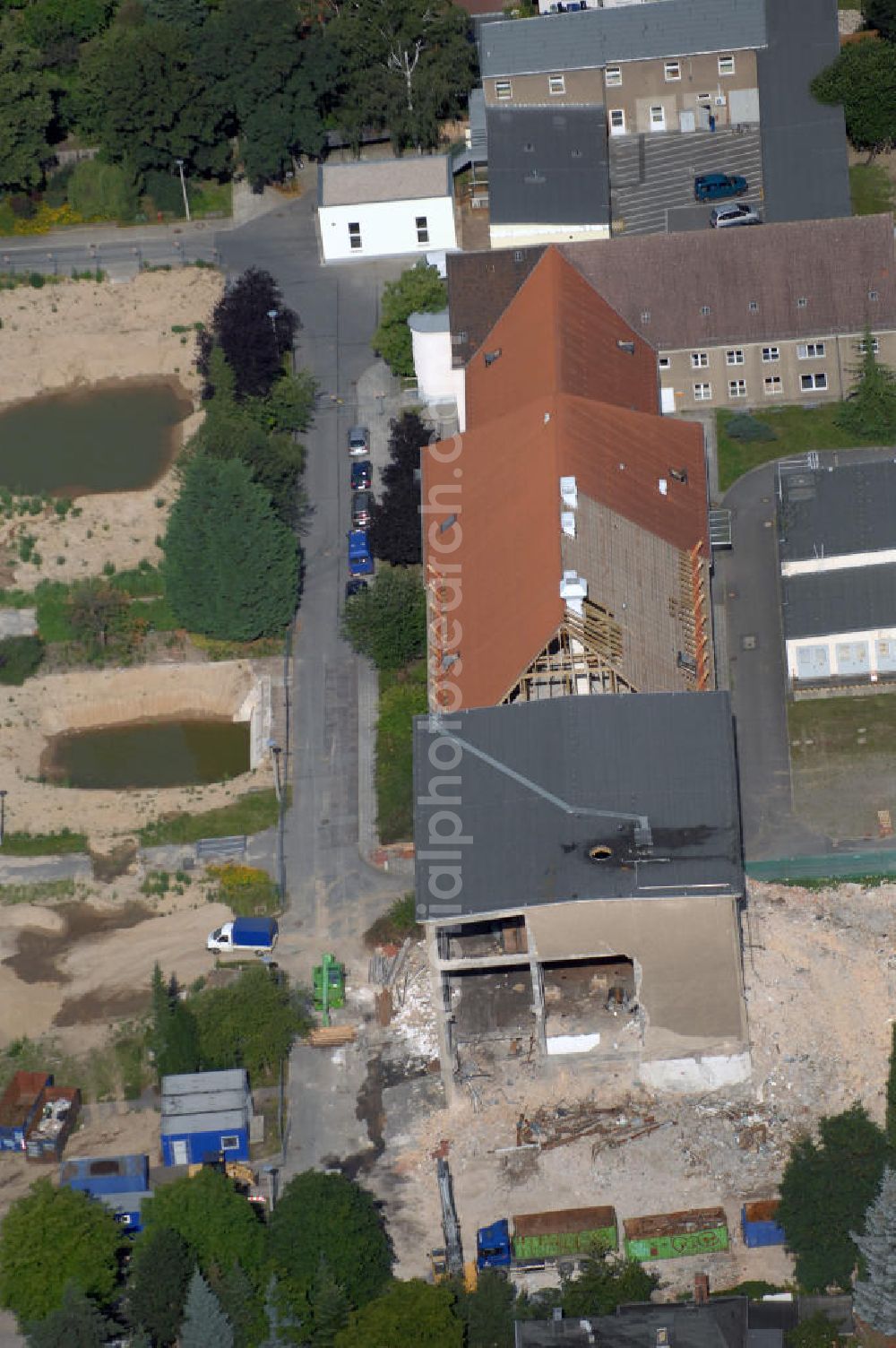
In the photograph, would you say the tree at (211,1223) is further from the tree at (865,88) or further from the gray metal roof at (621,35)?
the tree at (865,88)

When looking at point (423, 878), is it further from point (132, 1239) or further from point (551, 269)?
point (551, 269)

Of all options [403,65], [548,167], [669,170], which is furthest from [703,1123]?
[403,65]

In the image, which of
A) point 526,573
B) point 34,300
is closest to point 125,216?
point 34,300

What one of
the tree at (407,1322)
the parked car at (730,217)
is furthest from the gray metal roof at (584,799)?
the parked car at (730,217)

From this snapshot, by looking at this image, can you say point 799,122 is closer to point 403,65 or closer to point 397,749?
point 403,65

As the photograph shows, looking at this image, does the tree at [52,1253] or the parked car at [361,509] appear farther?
the parked car at [361,509]

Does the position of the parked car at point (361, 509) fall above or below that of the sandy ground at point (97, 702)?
above
